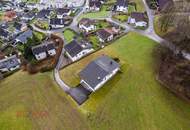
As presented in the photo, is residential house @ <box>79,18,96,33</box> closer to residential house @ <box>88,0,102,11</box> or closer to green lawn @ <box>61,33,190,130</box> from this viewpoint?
residential house @ <box>88,0,102,11</box>

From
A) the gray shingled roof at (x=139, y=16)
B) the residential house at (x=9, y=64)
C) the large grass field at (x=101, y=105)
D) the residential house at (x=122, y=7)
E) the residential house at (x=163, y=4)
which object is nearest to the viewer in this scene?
the large grass field at (x=101, y=105)

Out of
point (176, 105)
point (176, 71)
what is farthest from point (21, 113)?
point (176, 71)

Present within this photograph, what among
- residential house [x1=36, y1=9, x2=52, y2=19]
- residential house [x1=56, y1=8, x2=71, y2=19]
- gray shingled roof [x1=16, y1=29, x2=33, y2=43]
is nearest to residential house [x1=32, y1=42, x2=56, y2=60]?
gray shingled roof [x1=16, y1=29, x2=33, y2=43]

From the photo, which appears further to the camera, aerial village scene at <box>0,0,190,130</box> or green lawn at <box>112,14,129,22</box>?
green lawn at <box>112,14,129,22</box>

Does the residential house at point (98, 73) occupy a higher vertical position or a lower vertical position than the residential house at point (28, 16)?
lower

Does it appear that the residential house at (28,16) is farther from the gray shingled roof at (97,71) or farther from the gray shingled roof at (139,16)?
the gray shingled roof at (97,71)

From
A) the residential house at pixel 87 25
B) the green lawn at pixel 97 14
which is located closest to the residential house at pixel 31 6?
the green lawn at pixel 97 14
